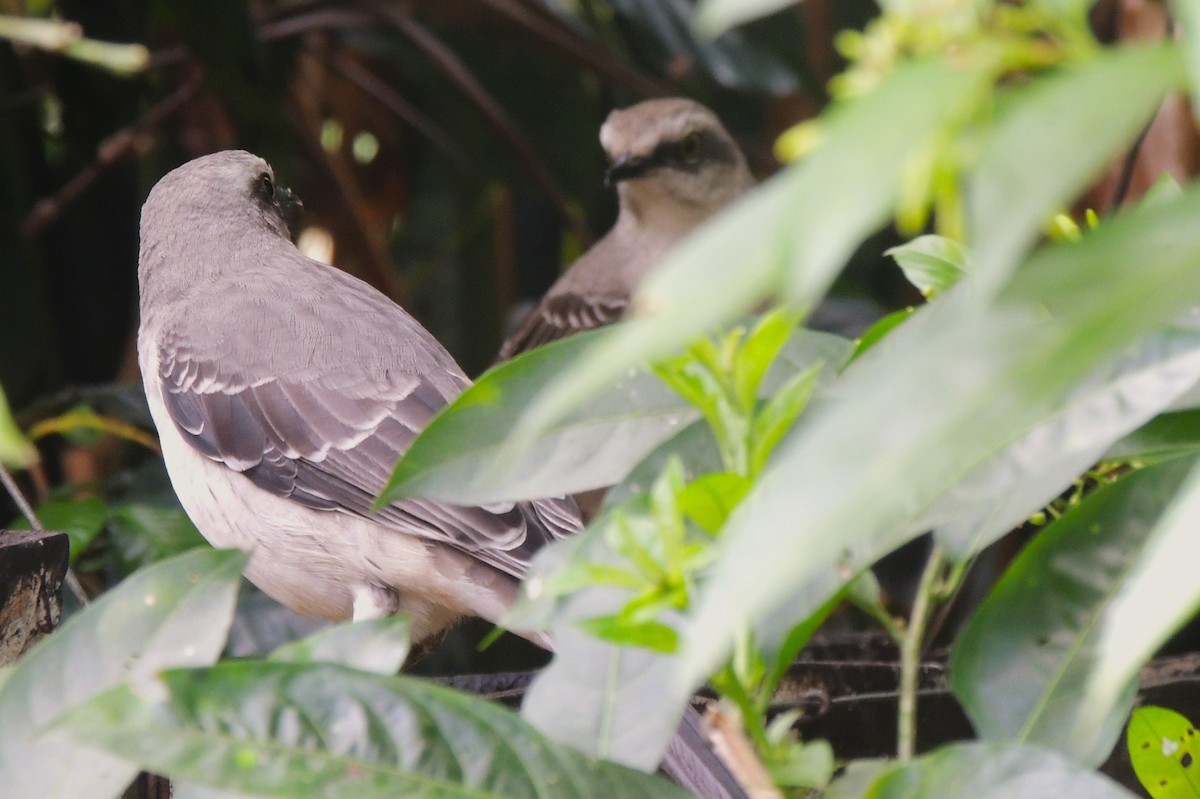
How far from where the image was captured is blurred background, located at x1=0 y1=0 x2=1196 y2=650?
3838 mm

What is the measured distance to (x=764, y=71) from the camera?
13.5 feet

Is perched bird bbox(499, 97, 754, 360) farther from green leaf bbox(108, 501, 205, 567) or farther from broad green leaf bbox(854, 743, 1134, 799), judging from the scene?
broad green leaf bbox(854, 743, 1134, 799)

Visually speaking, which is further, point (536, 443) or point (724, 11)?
point (536, 443)

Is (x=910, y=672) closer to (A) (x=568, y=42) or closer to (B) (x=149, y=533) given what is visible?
(B) (x=149, y=533)

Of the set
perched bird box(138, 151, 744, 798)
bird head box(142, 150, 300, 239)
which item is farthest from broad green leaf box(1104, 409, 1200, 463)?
bird head box(142, 150, 300, 239)

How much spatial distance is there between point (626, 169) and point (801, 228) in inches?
133

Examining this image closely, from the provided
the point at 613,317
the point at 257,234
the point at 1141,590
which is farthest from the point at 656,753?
the point at 613,317

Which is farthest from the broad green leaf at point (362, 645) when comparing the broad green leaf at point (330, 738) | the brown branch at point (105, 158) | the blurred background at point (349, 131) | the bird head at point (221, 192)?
the brown branch at point (105, 158)

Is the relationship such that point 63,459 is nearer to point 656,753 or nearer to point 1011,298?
point 656,753

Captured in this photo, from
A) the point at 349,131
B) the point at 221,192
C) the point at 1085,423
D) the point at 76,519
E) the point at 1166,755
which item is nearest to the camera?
the point at 1085,423

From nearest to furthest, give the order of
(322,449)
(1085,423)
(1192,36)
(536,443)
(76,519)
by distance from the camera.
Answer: (1192,36) < (1085,423) < (536,443) < (322,449) < (76,519)

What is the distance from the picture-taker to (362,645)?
0.92m

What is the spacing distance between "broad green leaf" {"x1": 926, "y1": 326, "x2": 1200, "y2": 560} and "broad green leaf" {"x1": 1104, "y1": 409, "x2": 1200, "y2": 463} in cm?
18

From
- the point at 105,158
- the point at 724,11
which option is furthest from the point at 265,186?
the point at 724,11
